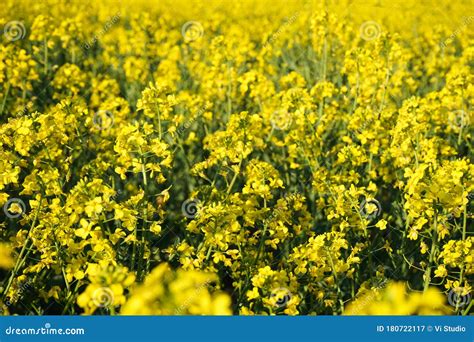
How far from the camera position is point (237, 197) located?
114 inches

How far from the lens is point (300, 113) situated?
3.76 m

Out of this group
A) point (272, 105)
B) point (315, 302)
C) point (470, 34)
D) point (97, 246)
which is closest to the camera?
point (97, 246)

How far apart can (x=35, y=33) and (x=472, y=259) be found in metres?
4.19

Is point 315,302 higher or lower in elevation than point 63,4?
lower

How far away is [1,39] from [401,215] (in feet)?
20.1

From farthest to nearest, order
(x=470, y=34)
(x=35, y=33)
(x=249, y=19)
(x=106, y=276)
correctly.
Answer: (x=249, y=19) → (x=470, y=34) → (x=35, y=33) → (x=106, y=276)

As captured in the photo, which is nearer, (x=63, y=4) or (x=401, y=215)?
(x=401, y=215)

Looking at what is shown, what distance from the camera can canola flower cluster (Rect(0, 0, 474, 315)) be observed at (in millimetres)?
2600

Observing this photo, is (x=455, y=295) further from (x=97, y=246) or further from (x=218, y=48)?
(x=218, y=48)

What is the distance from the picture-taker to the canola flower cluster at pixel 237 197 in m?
2.60

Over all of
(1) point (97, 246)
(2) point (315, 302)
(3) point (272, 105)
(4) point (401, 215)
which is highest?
(3) point (272, 105)

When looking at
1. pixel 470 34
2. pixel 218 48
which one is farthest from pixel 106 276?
pixel 470 34

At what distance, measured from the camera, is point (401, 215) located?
12.5ft

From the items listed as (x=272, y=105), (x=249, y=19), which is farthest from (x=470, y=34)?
(x=272, y=105)
